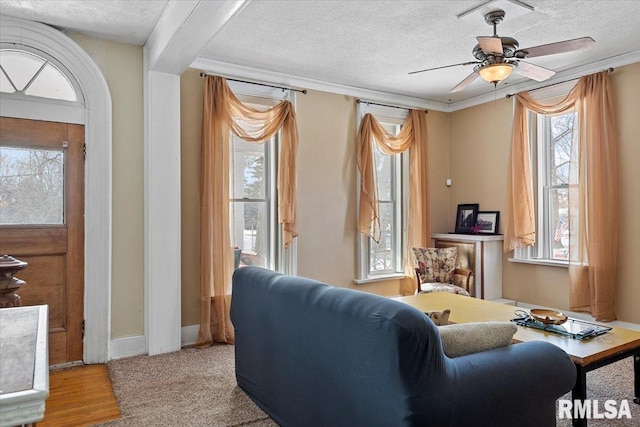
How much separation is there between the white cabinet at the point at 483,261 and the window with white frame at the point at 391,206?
2.39ft

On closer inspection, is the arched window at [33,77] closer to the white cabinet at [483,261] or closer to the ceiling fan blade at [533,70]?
the ceiling fan blade at [533,70]

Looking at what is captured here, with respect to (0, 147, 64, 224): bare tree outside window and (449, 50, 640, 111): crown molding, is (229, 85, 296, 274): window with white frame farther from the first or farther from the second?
(449, 50, 640, 111): crown molding

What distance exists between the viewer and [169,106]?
3.84 m

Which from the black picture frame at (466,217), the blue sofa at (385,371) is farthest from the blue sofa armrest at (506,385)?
the black picture frame at (466,217)

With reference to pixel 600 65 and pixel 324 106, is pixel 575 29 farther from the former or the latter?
pixel 324 106

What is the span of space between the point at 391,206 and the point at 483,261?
130 centimetres

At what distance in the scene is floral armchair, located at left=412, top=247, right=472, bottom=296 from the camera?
5086 mm

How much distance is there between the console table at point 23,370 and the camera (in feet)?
3.13

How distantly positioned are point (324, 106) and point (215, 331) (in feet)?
8.93

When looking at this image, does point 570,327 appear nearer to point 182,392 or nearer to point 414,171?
point 182,392

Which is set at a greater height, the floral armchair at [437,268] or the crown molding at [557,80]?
the crown molding at [557,80]

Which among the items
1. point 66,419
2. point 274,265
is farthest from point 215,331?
point 66,419

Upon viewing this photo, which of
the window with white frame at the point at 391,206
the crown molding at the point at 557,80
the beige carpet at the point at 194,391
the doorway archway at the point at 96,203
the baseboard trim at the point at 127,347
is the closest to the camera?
the beige carpet at the point at 194,391

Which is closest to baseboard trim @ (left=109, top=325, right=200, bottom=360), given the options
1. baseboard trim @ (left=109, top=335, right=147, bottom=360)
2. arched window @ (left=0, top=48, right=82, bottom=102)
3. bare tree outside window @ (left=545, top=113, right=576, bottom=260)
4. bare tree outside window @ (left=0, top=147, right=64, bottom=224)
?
baseboard trim @ (left=109, top=335, right=147, bottom=360)
